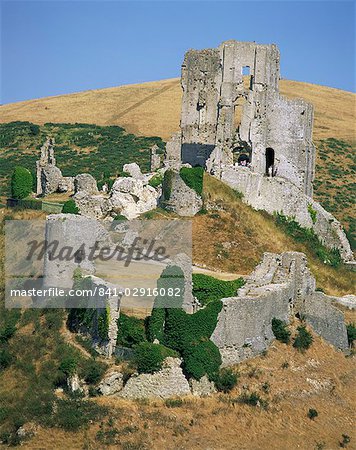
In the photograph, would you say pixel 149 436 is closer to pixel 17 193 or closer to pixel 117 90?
pixel 17 193

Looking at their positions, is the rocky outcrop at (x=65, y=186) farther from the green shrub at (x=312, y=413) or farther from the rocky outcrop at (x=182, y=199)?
the green shrub at (x=312, y=413)

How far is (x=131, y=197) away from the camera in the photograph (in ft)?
144

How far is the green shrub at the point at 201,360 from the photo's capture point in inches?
1062

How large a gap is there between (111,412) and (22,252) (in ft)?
49.1

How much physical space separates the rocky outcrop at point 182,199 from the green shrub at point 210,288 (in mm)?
10660

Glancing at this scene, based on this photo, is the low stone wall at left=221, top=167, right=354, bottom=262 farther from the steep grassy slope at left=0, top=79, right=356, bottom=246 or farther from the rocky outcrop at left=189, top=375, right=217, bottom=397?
the rocky outcrop at left=189, top=375, right=217, bottom=397

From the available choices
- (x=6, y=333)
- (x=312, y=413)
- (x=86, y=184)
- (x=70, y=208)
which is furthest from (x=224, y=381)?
(x=86, y=184)

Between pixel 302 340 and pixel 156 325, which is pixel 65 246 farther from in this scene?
pixel 302 340

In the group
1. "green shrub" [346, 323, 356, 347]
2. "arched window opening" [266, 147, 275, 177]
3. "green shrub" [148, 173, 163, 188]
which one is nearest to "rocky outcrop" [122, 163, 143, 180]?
"green shrub" [148, 173, 163, 188]

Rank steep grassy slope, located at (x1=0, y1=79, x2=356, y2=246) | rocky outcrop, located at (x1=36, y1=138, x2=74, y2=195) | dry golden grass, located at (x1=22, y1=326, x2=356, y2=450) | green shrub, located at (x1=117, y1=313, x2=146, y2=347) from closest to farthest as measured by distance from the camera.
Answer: dry golden grass, located at (x1=22, y1=326, x2=356, y2=450) → green shrub, located at (x1=117, y1=313, x2=146, y2=347) → rocky outcrop, located at (x1=36, y1=138, x2=74, y2=195) → steep grassy slope, located at (x1=0, y1=79, x2=356, y2=246)

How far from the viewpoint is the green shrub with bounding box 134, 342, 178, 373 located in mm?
26453

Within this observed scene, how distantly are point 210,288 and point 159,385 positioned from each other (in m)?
5.33

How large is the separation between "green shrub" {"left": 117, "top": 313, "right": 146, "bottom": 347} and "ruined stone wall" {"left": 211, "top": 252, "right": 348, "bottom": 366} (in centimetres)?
224
